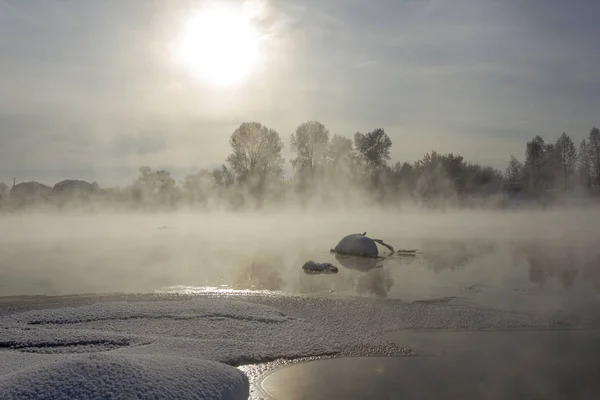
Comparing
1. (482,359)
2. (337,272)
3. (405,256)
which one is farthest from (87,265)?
(482,359)

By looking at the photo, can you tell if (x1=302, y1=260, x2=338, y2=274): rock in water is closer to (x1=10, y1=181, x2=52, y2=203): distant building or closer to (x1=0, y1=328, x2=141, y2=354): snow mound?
(x1=0, y1=328, x2=141, y2=354): snow mound

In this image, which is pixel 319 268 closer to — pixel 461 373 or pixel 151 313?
pixel 151 313

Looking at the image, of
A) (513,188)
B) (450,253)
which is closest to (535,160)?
(513,188)

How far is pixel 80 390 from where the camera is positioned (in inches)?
138

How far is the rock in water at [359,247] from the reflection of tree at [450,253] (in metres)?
1.58

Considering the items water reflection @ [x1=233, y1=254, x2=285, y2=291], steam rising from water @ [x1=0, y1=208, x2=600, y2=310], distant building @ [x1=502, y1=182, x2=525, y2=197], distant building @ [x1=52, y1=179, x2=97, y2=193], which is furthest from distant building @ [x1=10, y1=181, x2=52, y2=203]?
distant building @ [x1=502, y1=182, x2=525, y2=197]

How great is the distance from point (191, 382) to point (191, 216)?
121 ft

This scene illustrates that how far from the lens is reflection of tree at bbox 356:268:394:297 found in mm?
10391

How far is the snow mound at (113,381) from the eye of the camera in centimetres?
351

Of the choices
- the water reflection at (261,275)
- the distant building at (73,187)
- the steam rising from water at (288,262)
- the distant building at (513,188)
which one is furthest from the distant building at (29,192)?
the distant building at (513,188)

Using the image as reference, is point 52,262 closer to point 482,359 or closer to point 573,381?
point 482,359

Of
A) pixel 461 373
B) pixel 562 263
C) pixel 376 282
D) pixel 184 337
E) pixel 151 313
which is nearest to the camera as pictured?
pixel 461 373

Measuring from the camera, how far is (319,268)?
13117 millimetres

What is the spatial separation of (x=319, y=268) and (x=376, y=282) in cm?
205
